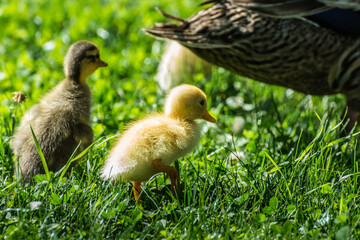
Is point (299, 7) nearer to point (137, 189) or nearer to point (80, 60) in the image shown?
point (80, 60)

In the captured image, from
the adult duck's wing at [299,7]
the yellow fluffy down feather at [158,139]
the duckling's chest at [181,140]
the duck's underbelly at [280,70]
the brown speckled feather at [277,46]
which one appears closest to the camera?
the yellow fluffy down feather at [158,139]

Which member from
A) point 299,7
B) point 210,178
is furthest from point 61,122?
point 299,7

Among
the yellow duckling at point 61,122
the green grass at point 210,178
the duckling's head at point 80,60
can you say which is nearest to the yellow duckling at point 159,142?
the green grass at point 210,178

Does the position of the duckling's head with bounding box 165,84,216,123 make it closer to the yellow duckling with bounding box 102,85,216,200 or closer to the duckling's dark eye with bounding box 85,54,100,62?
the yellow duckling with bounding box 102,85,216,200

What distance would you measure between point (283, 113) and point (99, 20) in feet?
9.38

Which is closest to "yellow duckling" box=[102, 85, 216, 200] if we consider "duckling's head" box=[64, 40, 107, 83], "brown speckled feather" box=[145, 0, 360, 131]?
"duckling's head" box=[64, 40, 107, 83]

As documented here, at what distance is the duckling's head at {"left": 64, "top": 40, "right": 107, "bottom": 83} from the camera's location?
3.72 meters

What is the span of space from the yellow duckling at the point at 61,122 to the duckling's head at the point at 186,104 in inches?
20.7

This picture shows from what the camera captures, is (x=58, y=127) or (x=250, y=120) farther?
(x=250, y=120)

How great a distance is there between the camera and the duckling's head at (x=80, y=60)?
3.72 metres

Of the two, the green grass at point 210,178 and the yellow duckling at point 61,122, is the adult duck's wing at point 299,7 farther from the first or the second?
the yellow duckling at point 61,122

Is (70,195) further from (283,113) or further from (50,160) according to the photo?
(283,113)

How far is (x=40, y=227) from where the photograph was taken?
115 inches

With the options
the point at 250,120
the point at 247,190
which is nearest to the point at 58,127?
the point at 247,190
